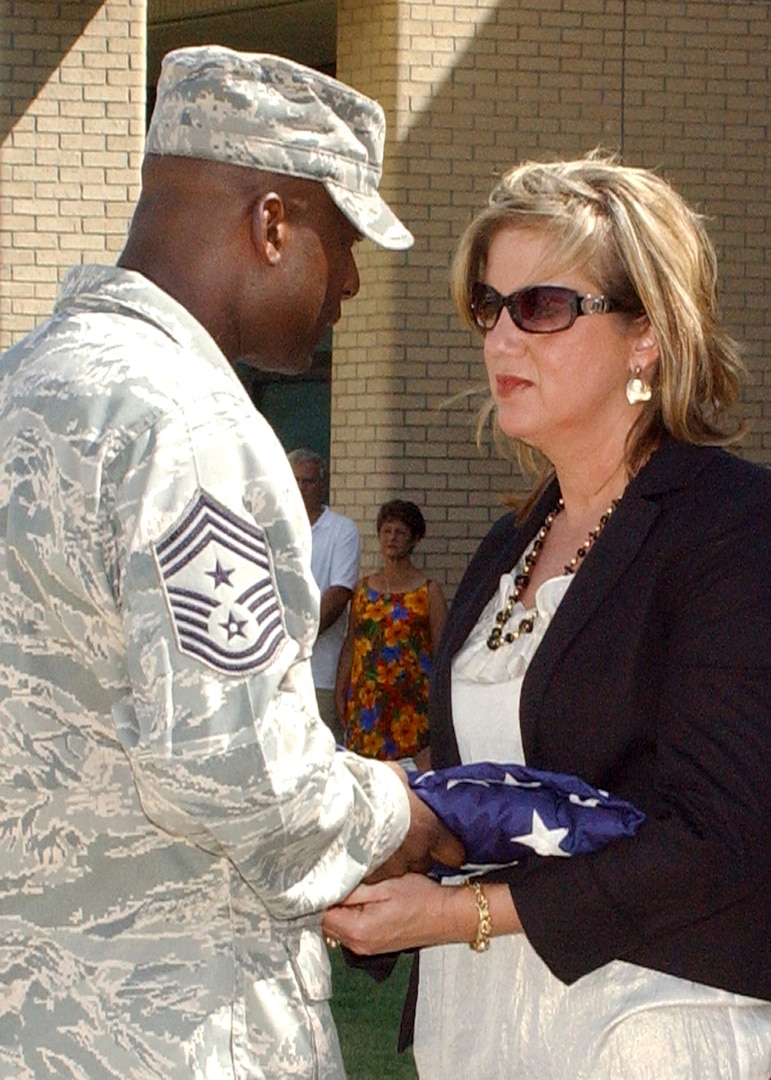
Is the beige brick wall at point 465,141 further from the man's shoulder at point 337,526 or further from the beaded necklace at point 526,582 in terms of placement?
the beaded necklace at point 526,582

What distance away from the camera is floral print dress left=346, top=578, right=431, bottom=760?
8.73 metres

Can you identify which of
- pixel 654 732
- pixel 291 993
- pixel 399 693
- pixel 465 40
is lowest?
pixel 399 693

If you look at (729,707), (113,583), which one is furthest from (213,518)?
(729,707)

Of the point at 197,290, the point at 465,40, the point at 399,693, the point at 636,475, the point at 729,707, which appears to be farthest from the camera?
the point at 465,40

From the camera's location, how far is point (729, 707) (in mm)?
2891

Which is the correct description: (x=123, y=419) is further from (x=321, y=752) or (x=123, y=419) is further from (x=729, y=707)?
(x=729, y=707)

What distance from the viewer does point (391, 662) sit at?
8.76m

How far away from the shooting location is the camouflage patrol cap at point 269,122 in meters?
2.44

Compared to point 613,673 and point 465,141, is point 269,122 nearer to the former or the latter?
point 613,673

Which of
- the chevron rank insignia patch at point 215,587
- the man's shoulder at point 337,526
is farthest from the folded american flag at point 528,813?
the man's shoulder at point 337,526

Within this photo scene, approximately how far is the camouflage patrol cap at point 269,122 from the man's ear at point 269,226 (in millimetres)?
41

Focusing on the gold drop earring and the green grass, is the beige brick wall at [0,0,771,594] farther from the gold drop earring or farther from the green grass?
the gold drop earring

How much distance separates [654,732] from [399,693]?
575 cm

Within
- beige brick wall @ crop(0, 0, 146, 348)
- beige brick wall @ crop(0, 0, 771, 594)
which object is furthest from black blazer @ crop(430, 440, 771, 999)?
beige brick wall @ crop(0, 0, 771, 594)
